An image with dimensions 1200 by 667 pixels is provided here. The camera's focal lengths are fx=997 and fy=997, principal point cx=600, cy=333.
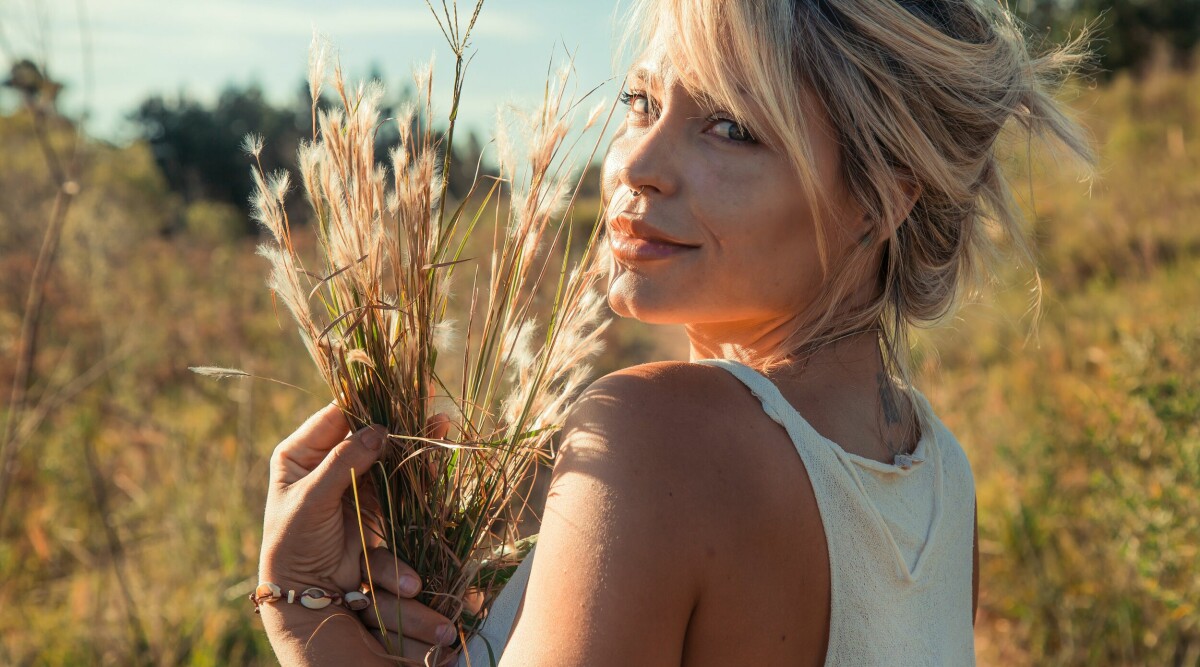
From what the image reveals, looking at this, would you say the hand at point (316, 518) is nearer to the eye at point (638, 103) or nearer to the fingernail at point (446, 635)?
the fingernail at point (446, 635)

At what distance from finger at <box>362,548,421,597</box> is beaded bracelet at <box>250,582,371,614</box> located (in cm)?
3

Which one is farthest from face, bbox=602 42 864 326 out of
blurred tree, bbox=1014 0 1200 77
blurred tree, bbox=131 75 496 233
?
blurred tree, bbox=1014 0 1200 77

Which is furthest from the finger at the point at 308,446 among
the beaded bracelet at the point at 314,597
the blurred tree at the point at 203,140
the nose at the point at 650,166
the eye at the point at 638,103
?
the blurred tree at the point at 203,140

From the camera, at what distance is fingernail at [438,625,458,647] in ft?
4.53

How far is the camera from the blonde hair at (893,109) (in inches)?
53.7

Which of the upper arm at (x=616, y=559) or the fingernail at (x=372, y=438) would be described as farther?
the fingernail at (x=372, y=438)

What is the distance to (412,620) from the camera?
139cm

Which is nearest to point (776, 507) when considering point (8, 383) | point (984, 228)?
point (984, 228)

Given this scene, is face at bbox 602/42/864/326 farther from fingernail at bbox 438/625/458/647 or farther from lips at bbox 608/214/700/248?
fingernail at bbox 438/625/458/647

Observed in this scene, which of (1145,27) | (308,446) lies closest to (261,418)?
(308,446)

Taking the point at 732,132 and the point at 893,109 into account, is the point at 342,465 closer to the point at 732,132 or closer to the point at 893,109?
the point at 732,132

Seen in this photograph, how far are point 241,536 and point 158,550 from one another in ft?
2.31

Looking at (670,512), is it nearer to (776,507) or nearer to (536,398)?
(776,507)

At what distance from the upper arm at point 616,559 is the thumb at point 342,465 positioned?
0.35 meters
